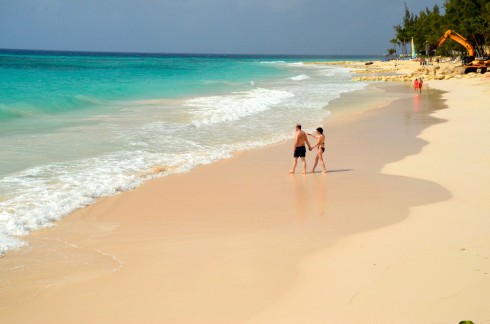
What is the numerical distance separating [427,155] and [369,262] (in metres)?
8.38

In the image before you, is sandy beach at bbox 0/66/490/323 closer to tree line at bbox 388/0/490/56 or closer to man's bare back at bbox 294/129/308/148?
man's bare back at bbox 294/129/308/148

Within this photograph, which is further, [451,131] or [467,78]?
[467,78]

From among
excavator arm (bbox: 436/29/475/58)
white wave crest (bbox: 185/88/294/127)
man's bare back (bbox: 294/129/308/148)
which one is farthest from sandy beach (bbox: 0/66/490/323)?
excavator arm (bbox: 436/29/475/58)

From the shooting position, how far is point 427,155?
1510 centimetres

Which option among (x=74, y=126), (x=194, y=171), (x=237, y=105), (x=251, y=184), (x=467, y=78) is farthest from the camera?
(x=467, y=78)

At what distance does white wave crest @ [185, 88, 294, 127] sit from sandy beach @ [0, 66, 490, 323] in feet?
33.3

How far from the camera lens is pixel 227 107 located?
28.9 m

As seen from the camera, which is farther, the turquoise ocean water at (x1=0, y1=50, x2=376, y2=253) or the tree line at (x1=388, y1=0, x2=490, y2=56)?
the tree line at (x1=388, y1=0, x2=490, y2=56)

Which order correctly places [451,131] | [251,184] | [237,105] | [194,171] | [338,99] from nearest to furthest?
[251,184]
[194,171]
[451,131]
[237,105]
[338,99]

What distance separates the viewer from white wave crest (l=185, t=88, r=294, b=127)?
24.5 meters

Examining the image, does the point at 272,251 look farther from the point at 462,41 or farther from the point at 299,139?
the point at 462,41

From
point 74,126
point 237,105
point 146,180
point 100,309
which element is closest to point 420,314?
point 100,309

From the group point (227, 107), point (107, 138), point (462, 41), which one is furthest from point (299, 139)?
point (462, 41)

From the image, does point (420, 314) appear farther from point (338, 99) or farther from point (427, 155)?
point (338, 99)
